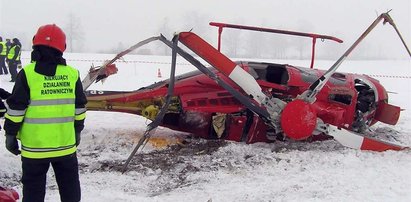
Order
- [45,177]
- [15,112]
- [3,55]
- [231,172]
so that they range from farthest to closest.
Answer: [3,55]
[231,172]
[45,177]
[15,112]

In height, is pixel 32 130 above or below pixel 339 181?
above

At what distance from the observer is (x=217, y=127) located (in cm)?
631

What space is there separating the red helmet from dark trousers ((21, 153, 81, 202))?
2.94 ft

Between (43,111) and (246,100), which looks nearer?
(43,111)

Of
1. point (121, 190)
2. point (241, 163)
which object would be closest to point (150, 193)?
point (121, 190)

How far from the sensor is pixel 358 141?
5.60 meters

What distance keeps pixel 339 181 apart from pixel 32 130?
10.2 feet

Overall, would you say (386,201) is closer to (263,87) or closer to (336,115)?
(336,115)

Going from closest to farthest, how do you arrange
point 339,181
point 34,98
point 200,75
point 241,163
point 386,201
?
1. point 34,98
2. point 386,201
3. point 339,181
4. point 241,163
5. point 200,75

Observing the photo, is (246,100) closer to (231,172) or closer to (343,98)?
(231,172)

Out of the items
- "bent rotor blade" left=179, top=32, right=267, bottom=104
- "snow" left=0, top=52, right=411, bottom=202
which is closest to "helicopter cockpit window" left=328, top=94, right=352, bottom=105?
"snow" left=0, top=52, right=411, bottom=202

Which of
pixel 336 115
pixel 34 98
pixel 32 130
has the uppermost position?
pixel 34 98

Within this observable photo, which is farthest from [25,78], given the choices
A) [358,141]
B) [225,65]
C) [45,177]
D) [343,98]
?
[343,98]

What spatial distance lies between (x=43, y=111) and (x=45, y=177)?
0.58m
